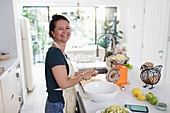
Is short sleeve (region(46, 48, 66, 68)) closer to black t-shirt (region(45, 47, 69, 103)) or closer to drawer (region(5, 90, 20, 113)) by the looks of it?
black t-shirt (region(45, 47, 69, 103))

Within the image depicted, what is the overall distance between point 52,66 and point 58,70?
6cm

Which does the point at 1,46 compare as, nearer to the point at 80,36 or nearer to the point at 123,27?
the point at 80,36

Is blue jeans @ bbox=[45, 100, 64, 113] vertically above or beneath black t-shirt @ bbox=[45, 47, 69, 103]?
beneath

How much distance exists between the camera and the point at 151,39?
3.84 m

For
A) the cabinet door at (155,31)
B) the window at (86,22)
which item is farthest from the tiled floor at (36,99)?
the cabinet door at (155,31)

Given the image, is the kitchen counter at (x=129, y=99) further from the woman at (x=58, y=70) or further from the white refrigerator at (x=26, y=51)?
the white refrigerator at (x=26, y=51)

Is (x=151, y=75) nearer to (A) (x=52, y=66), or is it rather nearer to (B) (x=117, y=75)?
(B) (x=117, y=75)

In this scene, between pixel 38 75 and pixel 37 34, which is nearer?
pixel 38 75

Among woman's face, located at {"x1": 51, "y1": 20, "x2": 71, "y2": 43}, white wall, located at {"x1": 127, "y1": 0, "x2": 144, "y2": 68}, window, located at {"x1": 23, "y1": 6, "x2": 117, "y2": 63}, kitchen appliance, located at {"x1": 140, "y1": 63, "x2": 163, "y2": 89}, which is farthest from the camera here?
window, located at {"x1": 23, "y1": 6, "x2": 117, "y2": 63}

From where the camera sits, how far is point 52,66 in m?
1.20

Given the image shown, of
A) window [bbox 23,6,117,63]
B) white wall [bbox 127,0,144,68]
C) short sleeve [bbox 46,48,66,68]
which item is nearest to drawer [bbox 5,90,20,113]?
short sleeve [bbox 46,48,66,68]

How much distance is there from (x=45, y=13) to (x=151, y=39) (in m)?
4.54

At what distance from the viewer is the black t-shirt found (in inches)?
47.4

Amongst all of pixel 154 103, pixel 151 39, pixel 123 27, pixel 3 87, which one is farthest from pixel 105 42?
pixel 154 103
